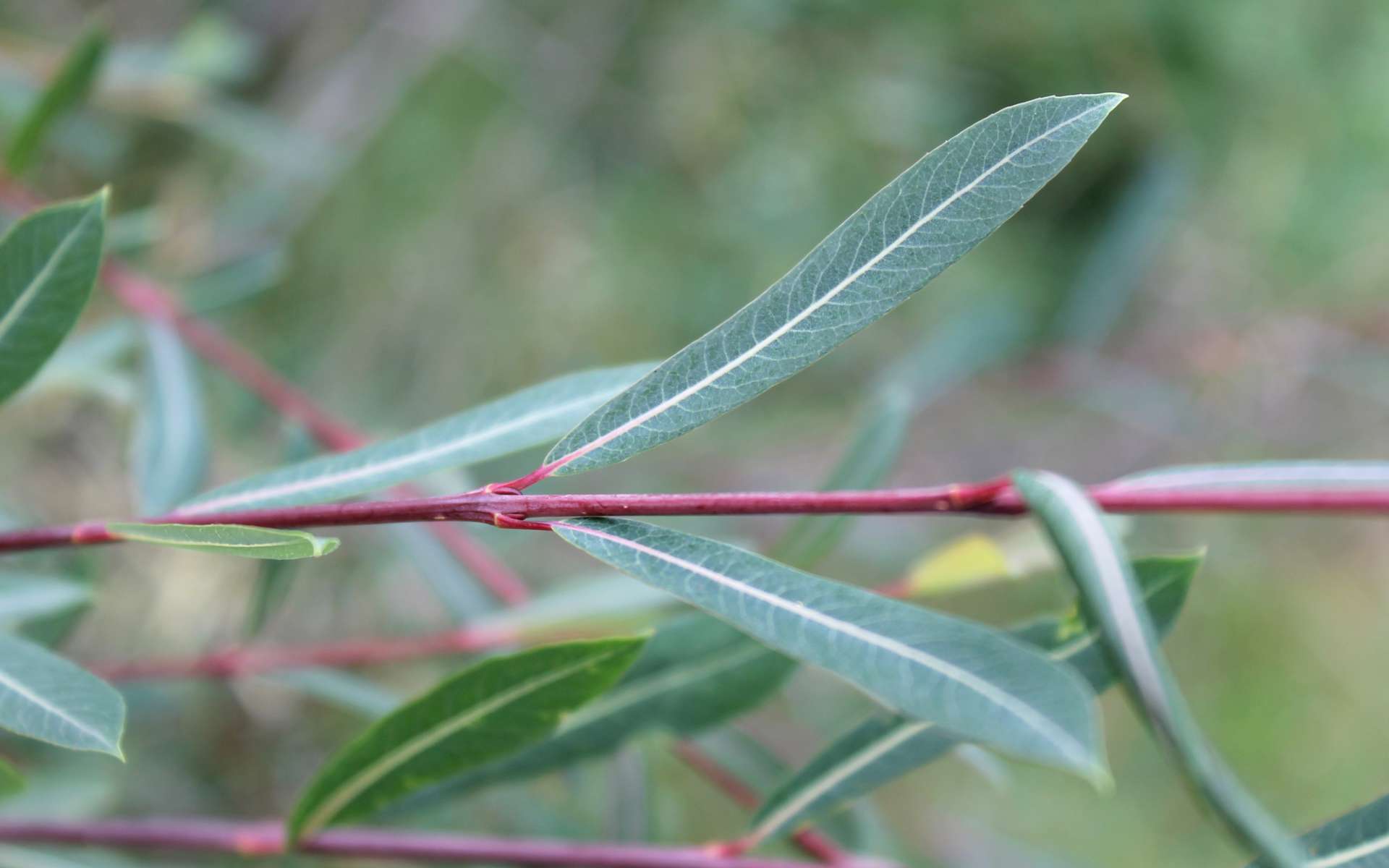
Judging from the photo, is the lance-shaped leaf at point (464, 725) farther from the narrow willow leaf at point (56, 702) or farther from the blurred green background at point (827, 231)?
the blurred green background at point (827, 231)

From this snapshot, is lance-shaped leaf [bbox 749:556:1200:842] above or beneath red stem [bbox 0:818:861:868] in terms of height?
Answer: above

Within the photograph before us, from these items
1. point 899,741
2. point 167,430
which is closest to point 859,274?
point 899,741

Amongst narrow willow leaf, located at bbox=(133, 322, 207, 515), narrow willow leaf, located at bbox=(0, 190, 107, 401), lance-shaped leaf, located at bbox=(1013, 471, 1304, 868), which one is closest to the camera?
lance-shaped leaf, located at bbox=(1013, 471, 1304, 868)

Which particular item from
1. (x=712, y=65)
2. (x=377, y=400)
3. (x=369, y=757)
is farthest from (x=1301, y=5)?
(x=369, y=757)

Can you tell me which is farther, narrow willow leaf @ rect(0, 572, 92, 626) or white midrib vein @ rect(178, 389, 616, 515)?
narrow willow leaf @ rect(0, 572, 92, 626)

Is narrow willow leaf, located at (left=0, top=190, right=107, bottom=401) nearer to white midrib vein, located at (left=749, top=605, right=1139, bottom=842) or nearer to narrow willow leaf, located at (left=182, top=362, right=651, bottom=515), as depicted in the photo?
narrow willow leaf, located at (left=182, top=362, right=651, bottom=515)

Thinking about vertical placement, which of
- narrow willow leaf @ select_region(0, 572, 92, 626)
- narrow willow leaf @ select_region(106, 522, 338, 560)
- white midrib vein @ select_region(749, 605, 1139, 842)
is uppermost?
narrow willow leaf @ select_region(106, 522, 338, 560)

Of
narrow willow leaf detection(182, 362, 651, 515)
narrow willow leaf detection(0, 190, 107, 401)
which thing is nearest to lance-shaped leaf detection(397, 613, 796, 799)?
narrow willow leaf detection(182, 362, 651, 515)
